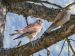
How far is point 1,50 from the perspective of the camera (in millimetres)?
2520

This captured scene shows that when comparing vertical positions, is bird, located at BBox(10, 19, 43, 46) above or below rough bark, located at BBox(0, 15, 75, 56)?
below

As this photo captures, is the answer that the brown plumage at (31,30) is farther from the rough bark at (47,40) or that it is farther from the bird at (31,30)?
the rough bark at (47,40)

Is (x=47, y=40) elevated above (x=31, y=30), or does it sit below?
above

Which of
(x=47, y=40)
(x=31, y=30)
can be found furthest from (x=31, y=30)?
(x=47, y=40)

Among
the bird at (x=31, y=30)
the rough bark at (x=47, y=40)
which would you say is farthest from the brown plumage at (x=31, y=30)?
the rough bark at (x=47, y=40)

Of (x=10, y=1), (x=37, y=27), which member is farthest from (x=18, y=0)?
(x=37, y=27)

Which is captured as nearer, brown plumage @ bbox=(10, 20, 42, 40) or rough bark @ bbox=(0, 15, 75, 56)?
rough bark @ bbox=(0, 15, 75, 56)

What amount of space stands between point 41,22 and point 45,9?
1.06 meters

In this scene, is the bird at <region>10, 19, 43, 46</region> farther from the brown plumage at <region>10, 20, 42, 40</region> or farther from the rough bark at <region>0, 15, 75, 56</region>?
the rough bark at <region>0, 15, 75, 56</region>

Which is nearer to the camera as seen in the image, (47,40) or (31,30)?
(47,40)

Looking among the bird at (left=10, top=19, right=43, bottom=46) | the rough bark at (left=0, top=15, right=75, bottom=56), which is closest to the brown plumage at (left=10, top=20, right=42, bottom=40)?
the bird at (left=10, top=19, right=43, bottom=46)

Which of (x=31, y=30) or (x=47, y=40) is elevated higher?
A: (x=47, y=40)

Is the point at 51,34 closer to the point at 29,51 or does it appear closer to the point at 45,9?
the point at 29,51

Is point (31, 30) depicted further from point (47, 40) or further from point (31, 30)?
point (47, 40)
